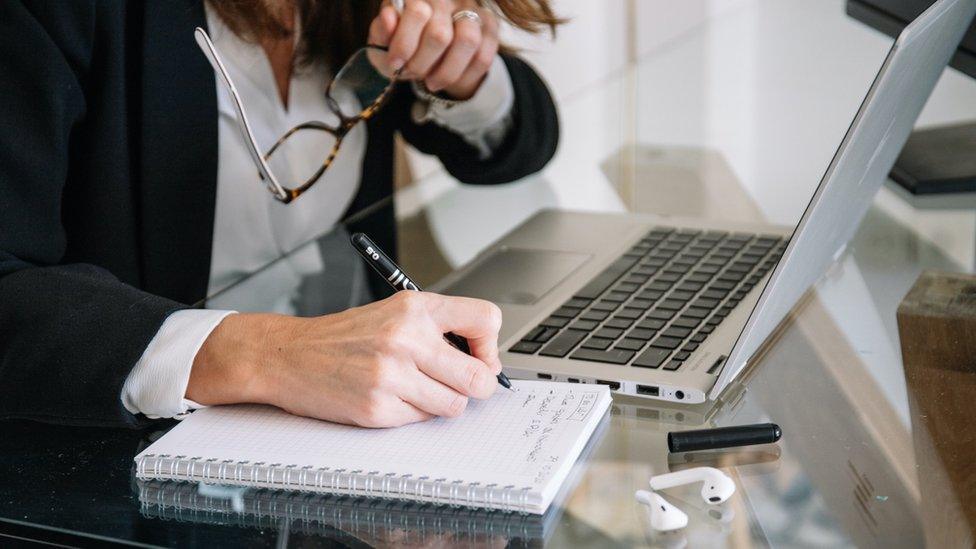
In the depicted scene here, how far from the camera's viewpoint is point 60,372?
30.2 inches

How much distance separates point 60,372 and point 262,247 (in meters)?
0.46

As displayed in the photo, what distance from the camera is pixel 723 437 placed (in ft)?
2.37

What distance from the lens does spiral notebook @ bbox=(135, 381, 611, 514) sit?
25.5 inches

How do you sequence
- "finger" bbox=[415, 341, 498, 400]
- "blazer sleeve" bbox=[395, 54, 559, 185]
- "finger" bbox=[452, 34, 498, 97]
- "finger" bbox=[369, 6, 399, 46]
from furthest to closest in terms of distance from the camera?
"blazer sleeve" bbox=[395, 54, 559, 185] → "finger" bbox=[452, 34, 498, 97] → "finger" bbox=[369, 6, 399, 46] → "finger" bbox=[415, 341, 498, 400]

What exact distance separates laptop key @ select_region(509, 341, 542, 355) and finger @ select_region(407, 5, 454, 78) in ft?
1.18

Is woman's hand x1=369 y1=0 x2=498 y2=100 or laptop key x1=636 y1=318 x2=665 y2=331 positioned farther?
woman's hand x1=369 y1=0 x2=498 y2=100

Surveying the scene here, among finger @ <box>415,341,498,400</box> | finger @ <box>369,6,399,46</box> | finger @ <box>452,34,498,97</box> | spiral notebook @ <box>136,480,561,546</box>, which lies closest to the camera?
spiral notebook @ <box>136,480,561,546</box>

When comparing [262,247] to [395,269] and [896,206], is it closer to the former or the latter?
[395,269]

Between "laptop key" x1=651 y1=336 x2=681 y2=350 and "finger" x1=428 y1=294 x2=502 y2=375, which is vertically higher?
"finger" x1=428 y1=294 x2=502 y2=375

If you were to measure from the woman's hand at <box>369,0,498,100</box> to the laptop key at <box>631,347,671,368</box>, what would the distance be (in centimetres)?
41

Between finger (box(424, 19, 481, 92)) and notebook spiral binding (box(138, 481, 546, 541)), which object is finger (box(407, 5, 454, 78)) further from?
notebook spiral binding (box(138, 481, 546, 541))

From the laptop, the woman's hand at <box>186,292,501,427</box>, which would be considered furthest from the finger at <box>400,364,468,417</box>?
the laptop

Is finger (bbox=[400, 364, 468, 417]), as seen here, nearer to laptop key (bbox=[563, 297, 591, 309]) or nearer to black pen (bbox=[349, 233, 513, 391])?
black pen (bbox=[349, 233, 513, 391])

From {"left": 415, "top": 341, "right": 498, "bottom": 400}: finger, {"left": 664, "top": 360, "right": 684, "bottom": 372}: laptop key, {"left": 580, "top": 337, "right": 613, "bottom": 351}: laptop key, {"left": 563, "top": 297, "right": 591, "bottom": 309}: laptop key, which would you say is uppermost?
{"left": 415, "top": 341, "right": 498, "bottom": 400}: finger
